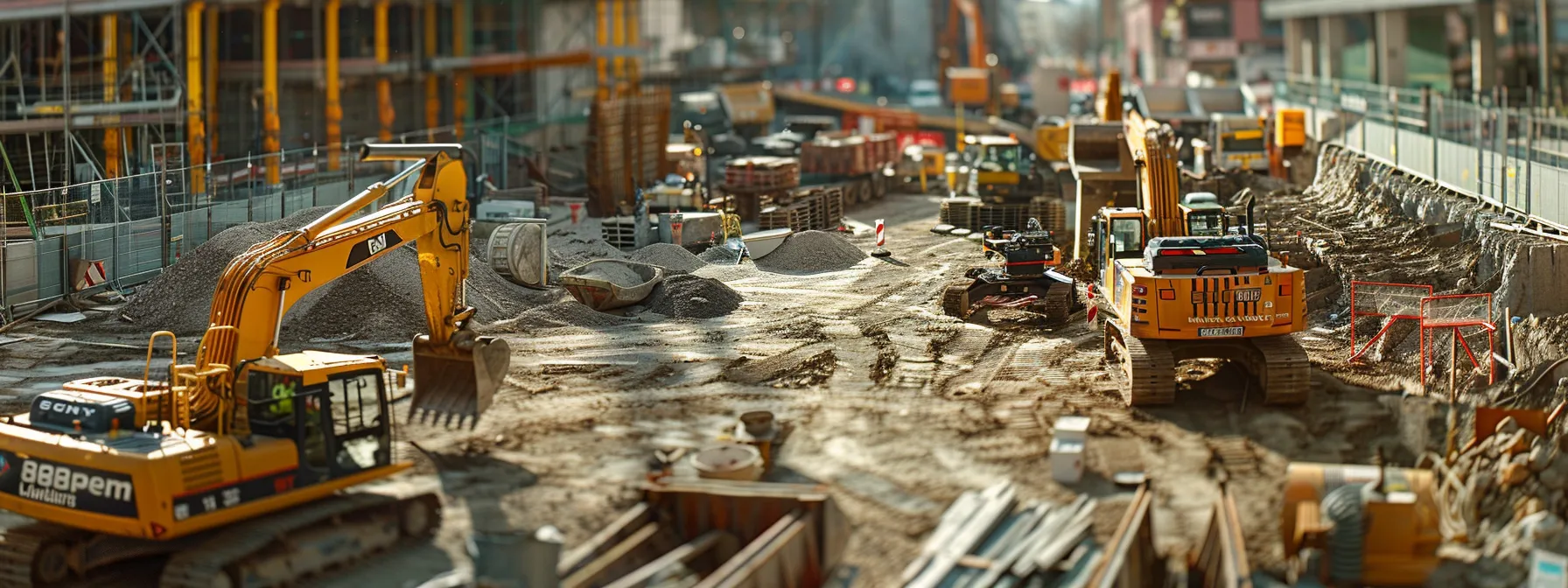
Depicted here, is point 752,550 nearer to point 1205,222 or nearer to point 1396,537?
point 1396,537

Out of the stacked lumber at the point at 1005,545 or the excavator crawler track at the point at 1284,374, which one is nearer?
the stacked lumber at the point at 1005,545

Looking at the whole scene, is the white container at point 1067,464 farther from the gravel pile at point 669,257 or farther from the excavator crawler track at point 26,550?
the gravel pile at point 669,257

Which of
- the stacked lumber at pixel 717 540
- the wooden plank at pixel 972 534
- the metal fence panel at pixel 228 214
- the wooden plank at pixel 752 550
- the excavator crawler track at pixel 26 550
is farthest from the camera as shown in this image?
the metal fence panel at pixel 228 214

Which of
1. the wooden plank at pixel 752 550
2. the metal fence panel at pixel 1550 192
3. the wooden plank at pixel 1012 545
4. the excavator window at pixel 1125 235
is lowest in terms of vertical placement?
the wooden plank at pixel 1012 545

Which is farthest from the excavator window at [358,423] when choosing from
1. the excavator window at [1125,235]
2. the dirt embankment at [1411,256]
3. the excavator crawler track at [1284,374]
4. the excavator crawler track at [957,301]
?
the dirt embankment at [1411,256]

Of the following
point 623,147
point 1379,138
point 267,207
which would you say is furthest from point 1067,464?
point 623,147

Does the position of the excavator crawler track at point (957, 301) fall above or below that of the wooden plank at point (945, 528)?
above

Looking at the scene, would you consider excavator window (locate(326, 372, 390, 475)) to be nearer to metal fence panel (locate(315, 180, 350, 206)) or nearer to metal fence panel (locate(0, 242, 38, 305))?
metal fence panel (locate(0, 242, 38, 305))
